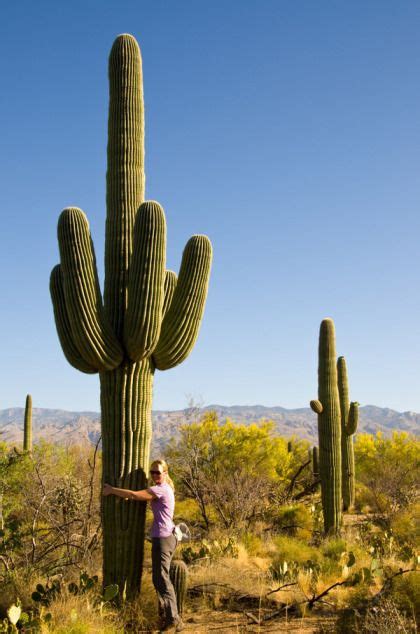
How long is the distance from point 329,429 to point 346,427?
5.64 m

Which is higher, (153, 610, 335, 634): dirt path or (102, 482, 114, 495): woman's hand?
(102, 482, 114, 495): woman's hand

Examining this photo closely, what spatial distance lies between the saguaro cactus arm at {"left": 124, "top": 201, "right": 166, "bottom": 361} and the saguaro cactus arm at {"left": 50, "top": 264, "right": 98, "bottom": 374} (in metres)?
0.59

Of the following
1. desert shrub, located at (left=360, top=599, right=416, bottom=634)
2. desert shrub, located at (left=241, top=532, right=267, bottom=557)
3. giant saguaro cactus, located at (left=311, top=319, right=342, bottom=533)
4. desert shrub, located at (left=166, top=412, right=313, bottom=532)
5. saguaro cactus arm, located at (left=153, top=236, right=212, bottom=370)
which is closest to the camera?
desert shrub, located at (left=360, top=599, right=416, bottom=634)

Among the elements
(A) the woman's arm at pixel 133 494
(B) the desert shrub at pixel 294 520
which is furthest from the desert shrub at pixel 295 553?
(A) the woman's arm at pixel 133 494

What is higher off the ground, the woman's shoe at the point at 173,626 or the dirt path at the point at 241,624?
the woman's shoe at the point at 173,626

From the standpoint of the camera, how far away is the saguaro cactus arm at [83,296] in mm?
6309

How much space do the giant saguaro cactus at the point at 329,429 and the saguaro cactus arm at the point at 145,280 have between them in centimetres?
747

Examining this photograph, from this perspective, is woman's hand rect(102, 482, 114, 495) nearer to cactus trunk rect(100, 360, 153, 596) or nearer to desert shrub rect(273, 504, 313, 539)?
cactus trunk rect(100, 360, 153, 596)

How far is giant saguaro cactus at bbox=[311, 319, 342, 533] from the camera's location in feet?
42.0

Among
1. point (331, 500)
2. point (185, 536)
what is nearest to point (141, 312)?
point (185, 536)

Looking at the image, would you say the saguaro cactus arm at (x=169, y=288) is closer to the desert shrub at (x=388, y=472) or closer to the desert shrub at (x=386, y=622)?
the desert shrub at (x=386, y=622)

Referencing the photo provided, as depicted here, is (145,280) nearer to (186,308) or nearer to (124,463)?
(186,308)

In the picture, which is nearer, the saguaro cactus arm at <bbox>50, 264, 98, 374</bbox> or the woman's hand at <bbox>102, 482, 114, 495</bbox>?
the woman's hand at <bbox>102, 482, 114, 495</bbox>

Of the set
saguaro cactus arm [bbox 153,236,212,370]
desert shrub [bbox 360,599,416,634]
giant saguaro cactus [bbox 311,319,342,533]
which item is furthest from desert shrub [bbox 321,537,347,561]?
saguaro cactus arm [bbox 153,236,212,370]
